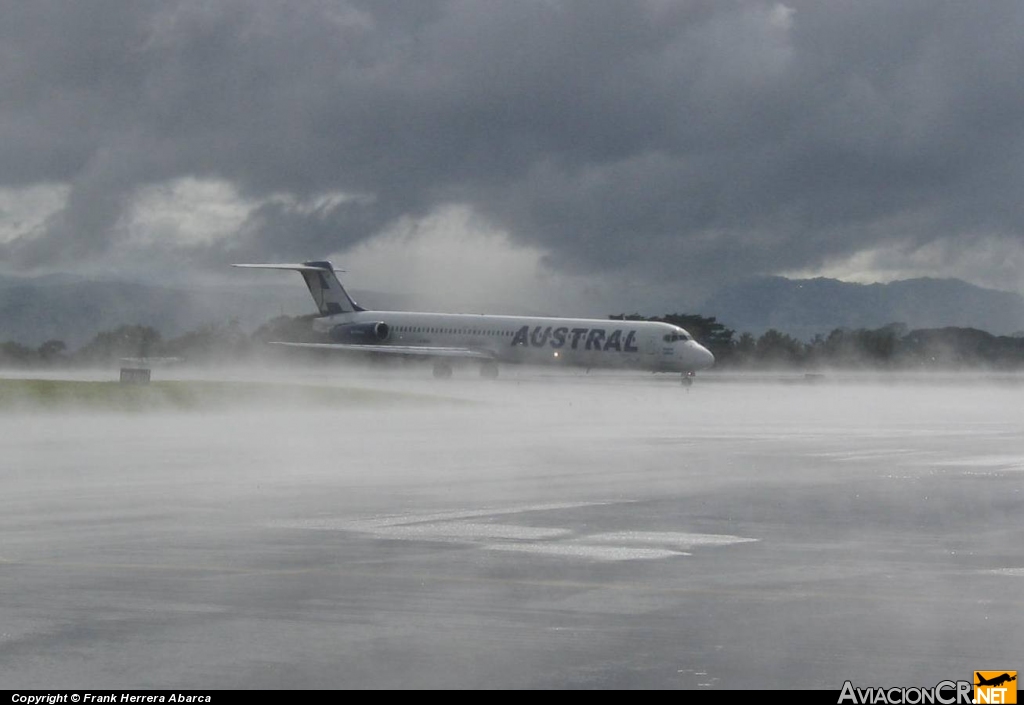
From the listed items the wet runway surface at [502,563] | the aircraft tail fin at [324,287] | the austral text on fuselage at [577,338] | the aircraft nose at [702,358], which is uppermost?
the aircraft tail fin at [324,287]

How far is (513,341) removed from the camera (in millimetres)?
87000

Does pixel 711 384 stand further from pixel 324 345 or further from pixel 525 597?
pixel 525 597

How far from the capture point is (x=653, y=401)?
2286 inches

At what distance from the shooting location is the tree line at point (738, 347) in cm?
8462

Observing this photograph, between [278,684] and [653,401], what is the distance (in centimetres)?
4882

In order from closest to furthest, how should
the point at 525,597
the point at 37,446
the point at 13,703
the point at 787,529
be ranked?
1. the point at 13,703
2. the point at 525,597
3. the point at 787,529
4. the point at 37,446

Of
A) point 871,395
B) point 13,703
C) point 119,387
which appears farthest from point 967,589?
point 871,395

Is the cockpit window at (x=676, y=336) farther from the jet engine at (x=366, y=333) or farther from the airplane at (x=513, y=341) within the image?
the jet engine at (x=366, y=333)

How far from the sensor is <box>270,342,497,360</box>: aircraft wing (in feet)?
283

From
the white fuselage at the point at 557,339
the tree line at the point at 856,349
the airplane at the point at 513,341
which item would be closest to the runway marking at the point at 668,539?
the airplane at the point at 513,341

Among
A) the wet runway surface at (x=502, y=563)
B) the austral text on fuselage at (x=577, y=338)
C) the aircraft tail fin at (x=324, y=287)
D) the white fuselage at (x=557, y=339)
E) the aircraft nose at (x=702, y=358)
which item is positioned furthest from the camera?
the aircraft tail fin at (x=324, y=287)

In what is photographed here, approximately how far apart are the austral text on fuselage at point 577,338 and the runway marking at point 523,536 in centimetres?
6341

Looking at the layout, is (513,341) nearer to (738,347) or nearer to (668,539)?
(738,347)

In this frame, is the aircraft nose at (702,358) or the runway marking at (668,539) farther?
the aircraft nose at (702,358)
